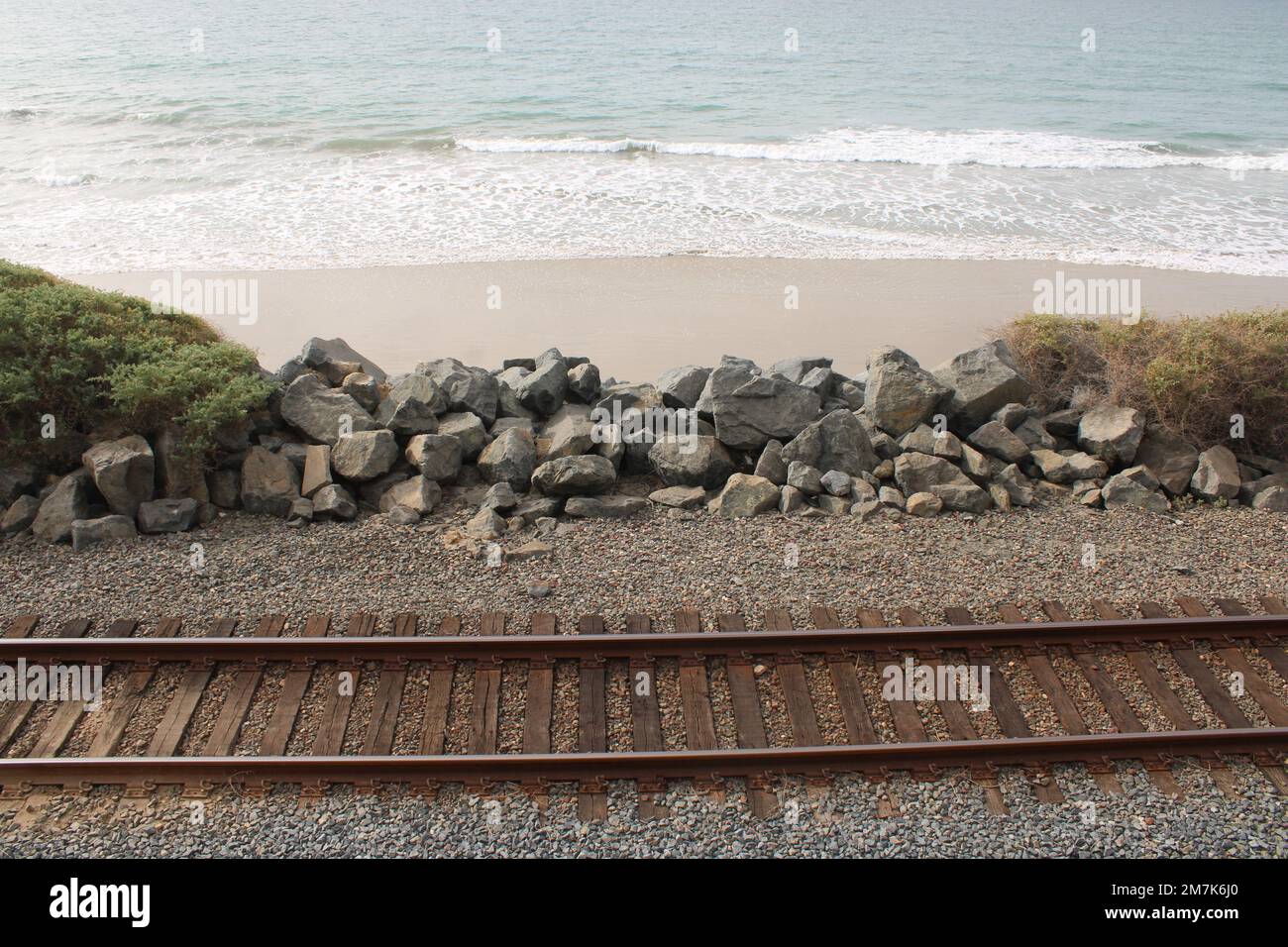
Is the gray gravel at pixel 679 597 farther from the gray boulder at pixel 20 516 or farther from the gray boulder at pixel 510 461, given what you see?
the gray boulder at pixel 510 461

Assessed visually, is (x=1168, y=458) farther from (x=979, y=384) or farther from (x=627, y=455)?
(x=627, y=455)

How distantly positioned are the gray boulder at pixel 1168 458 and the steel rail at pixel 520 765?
16.3 feet

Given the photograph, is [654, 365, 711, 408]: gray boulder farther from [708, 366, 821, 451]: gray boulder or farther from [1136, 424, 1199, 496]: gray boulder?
[1136, 424, 1199, 496]: gray boulder

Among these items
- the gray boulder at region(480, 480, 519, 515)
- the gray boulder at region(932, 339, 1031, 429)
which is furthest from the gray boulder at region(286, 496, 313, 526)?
the gray boulder at region(932, 339, 1031, 429)

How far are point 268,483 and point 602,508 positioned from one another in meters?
3.30

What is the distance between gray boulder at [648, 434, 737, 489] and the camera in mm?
9406

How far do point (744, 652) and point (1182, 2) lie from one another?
104 metres

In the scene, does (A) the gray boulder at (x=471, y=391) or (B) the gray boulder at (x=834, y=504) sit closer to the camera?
(B) the gray boulder at (x=834, y=504)

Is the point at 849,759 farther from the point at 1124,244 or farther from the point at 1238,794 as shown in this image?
the point at 1124,244

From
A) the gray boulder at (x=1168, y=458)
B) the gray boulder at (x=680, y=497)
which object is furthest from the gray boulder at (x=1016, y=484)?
the gray boulder at (x=680, y=497)

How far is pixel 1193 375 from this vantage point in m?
10.1

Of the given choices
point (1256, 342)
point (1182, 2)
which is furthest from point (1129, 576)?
point (1182, 2)

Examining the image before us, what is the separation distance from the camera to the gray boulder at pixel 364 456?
9.16m

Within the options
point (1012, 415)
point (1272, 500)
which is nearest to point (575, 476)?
point (1012, 415)
